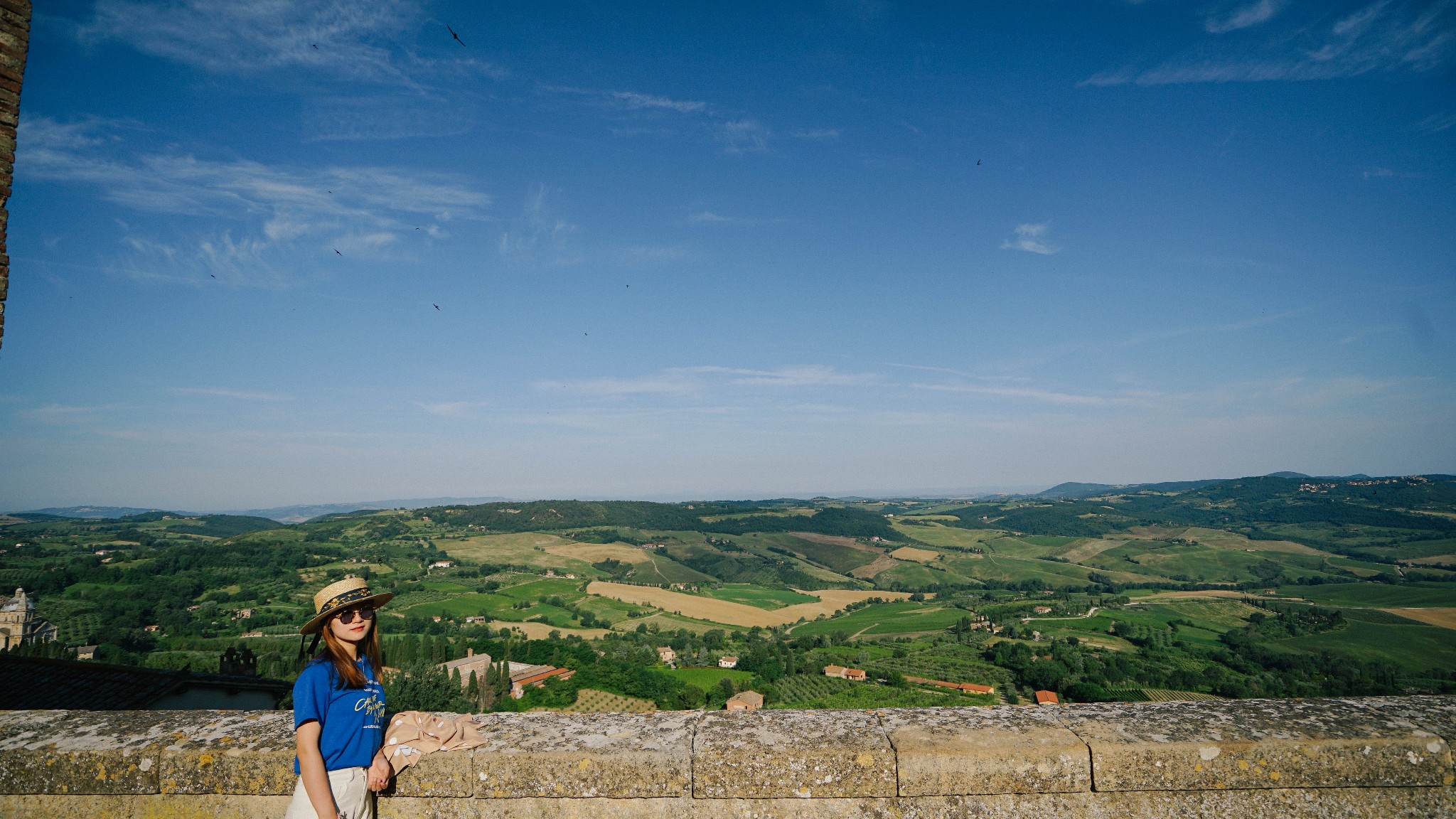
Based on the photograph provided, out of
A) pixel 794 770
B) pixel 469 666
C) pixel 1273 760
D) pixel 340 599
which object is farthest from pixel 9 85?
pixel 469 666

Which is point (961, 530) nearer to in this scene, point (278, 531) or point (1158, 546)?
point (1158, 546)

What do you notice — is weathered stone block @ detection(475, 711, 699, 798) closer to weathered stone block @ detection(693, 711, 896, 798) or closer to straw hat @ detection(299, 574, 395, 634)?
weathered stone block @ detection(693, 711, 896, 798)

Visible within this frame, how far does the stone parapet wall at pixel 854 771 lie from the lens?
259 cm

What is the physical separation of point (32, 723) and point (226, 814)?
→ 1.37 metres

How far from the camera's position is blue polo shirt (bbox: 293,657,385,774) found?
102 inches

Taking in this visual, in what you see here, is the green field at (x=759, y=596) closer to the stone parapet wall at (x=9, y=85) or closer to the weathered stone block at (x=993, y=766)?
the weathered stone block at (x=993, y=766)

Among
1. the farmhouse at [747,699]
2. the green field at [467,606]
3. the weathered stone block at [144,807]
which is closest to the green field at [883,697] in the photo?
the farmhouse at [747,699]

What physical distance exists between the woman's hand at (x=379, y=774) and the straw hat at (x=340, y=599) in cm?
62

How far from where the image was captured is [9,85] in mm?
3658

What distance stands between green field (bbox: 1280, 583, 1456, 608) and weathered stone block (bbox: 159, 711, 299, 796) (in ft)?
357

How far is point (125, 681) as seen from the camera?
33.0 ft

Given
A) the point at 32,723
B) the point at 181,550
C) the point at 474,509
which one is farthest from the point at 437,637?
the point at 474,509

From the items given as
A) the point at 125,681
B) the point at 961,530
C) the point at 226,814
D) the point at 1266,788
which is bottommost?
the point at 961,530

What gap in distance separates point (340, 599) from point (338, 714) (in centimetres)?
48
